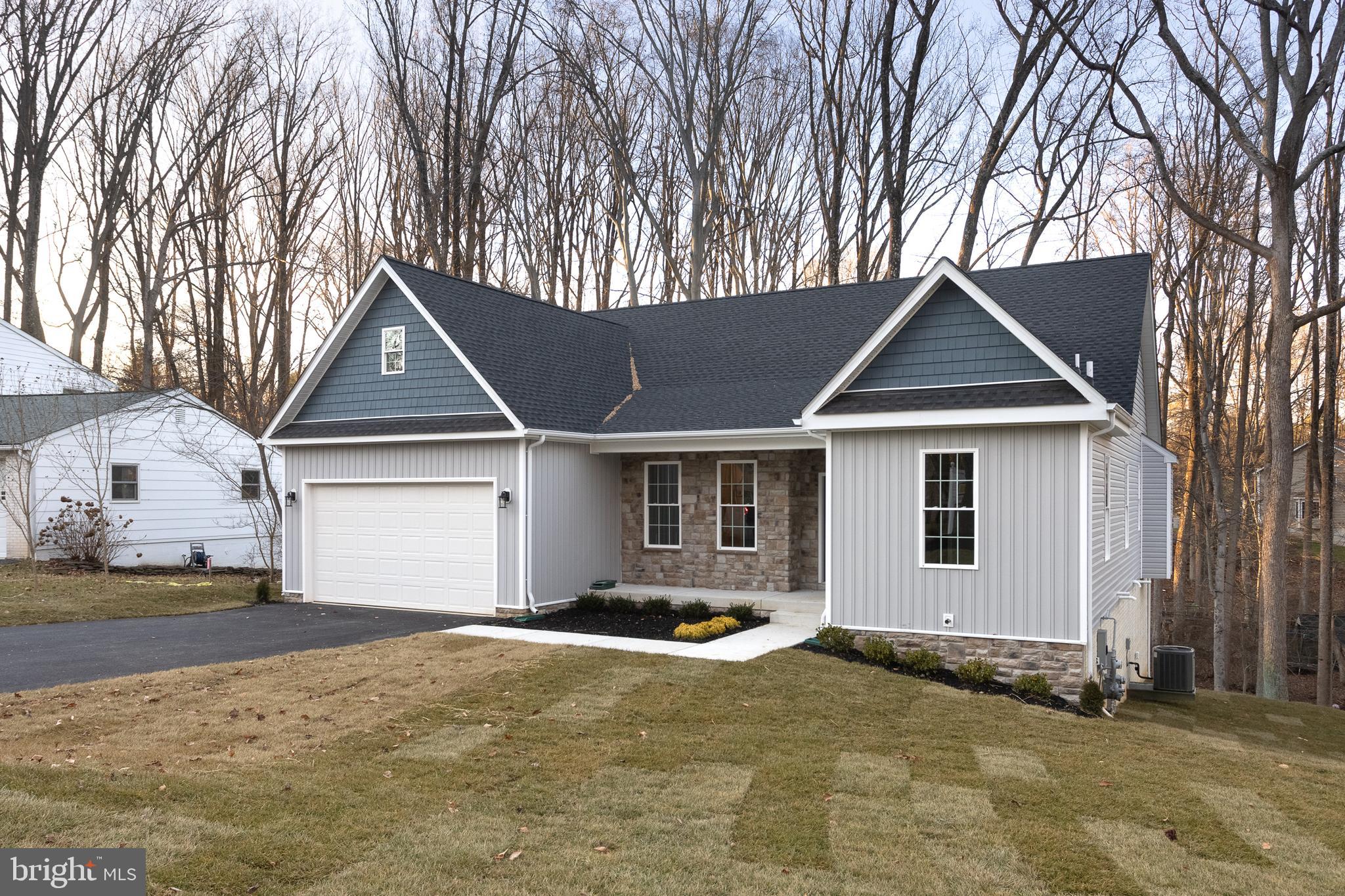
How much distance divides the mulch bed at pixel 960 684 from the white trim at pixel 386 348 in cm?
Result: 845

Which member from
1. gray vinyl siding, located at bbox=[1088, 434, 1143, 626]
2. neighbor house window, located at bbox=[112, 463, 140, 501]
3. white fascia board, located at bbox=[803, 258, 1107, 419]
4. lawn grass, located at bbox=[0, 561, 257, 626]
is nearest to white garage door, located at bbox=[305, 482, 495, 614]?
lawn grass, located at bbox=[0, 561, 257, 626]

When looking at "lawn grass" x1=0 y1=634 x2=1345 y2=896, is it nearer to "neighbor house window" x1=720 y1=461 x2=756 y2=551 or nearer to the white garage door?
the white garage door

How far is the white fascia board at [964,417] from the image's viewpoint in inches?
432

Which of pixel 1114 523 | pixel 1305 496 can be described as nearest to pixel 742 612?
pixel 1114 523

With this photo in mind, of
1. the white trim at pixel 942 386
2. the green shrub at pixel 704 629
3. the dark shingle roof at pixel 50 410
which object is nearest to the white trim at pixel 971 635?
the green shrub at pixel 704 629

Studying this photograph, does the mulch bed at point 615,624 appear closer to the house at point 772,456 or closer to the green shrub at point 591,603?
the green shrub at point 591,603

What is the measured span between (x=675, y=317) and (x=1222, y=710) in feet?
39.0

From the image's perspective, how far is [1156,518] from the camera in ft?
58.3

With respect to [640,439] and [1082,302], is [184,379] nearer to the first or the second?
[640,439]

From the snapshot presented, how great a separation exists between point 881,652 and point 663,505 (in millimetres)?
5934

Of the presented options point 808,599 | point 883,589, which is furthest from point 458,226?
point 883,589

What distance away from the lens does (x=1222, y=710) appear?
48.9 feet

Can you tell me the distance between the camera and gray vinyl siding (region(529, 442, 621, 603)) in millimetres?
15039

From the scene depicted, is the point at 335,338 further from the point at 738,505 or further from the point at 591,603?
the point at 738,505
